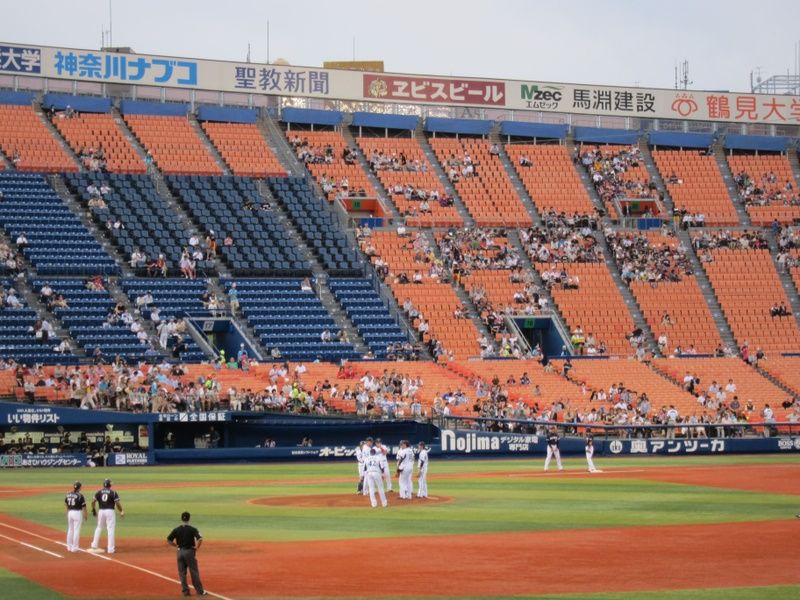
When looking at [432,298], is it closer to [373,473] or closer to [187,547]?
[373,473]

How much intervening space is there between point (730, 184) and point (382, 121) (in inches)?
812

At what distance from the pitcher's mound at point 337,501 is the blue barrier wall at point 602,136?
47353mm

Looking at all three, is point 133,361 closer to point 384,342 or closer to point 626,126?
point 384,342

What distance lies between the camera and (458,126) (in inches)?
3123

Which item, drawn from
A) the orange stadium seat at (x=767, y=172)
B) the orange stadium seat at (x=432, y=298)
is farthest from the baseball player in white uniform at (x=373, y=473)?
the orange stadium seat at (x=767, y=172)

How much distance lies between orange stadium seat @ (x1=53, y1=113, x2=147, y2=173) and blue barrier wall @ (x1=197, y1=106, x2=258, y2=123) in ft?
17.5

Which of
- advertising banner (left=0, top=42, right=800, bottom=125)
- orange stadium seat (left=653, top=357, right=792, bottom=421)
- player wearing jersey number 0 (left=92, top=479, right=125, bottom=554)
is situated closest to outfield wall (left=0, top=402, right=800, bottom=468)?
orange stadium seat (left=653, top=357, right=792, bottom=421)

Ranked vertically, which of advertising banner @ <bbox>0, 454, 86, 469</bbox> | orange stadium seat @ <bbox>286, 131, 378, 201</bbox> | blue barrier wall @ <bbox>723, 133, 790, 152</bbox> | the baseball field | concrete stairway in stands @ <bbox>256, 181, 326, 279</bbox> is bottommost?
the baseball field

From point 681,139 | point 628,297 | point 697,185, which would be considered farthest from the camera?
point 681,139

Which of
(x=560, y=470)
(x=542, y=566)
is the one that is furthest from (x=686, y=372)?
(x=542, y=566)

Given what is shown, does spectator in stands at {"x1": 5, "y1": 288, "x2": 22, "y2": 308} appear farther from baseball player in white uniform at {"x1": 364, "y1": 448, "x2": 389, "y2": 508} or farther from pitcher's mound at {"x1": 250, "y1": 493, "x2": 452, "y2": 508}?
baseball player in white uniform at {"x1": 364, "y1": 448, "x2": 389, "y2": 508}

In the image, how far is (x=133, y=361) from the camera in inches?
2197

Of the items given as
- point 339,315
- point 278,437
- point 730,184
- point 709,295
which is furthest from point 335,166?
point 278,437

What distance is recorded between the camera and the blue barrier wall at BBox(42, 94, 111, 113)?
70625 mm
